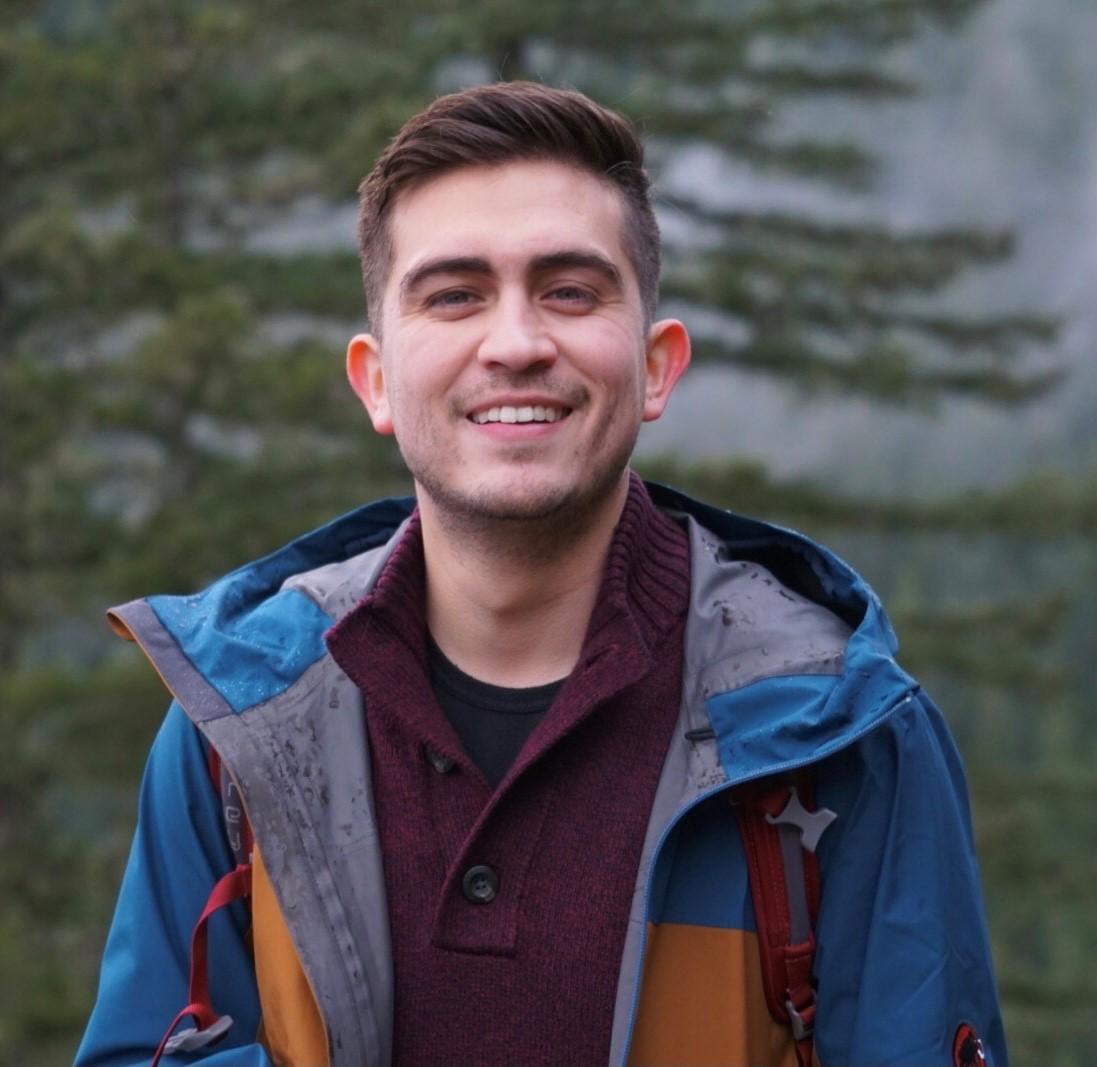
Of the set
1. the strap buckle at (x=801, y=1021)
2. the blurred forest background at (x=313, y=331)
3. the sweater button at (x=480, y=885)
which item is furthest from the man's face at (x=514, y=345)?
the blurred forest background at (x=313, y=331)

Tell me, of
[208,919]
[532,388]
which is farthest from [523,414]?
[208,919]

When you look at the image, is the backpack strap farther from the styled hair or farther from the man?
the styled hair

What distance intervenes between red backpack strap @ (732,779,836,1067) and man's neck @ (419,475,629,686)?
35cm

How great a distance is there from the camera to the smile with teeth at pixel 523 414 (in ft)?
6.73

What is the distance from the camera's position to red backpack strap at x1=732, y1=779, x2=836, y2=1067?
1924mm

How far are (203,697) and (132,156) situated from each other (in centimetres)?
1000

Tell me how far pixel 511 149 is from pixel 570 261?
7.0 inches

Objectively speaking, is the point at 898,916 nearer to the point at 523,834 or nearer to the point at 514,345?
the point at 523,834

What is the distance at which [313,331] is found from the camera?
37.1 ft

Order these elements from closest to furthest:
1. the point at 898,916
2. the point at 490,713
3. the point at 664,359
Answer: the point at 898,916
the point at 490,713
the point at 664,359

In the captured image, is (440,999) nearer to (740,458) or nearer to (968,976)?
(968,976)


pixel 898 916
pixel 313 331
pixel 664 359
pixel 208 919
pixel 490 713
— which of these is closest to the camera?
pixel 898 916

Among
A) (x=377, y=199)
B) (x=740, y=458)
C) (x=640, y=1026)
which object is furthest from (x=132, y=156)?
(x=640, y=1026)

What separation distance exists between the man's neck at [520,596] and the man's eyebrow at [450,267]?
0.98ft
